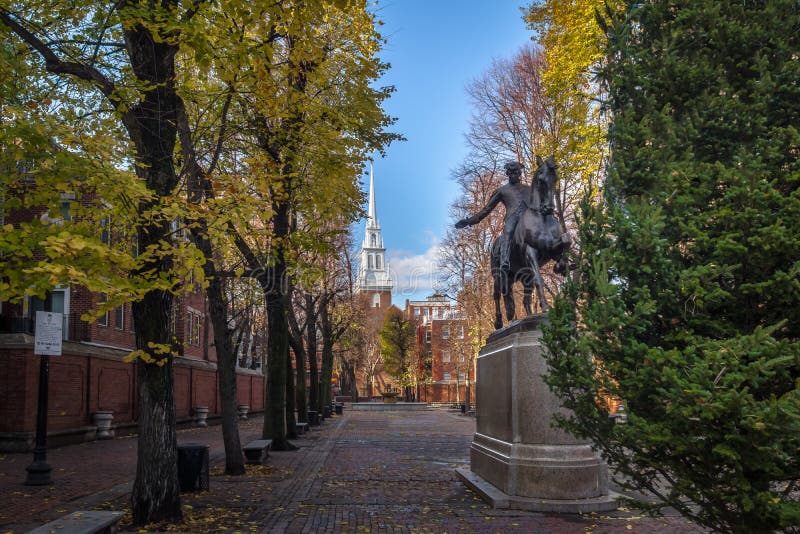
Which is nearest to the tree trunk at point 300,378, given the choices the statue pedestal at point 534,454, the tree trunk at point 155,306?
the statue pedestal at point 534,454

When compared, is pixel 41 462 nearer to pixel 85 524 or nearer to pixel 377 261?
pixel 85 524

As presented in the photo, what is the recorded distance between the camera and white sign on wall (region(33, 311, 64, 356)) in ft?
45.0

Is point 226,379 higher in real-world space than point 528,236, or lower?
lower

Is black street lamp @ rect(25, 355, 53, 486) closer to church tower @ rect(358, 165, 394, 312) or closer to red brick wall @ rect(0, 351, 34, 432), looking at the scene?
red brick wall @ rect(0, 351, 34, 432)

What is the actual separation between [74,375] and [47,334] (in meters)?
9.65

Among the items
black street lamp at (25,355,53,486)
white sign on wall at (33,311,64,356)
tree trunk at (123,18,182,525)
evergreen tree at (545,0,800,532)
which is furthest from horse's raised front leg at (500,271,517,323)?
black street lamp at (25,355,53,486)

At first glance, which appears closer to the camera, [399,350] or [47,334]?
[47,334]

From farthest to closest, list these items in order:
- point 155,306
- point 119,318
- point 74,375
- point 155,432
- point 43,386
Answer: point 119,318, point 74,375, point 43,386, point 155,306, point 155,432

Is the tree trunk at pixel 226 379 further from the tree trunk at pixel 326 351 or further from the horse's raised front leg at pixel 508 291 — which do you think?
the tree trunk at pixel 326 351

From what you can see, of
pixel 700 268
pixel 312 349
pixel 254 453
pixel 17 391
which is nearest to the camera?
pixel 700 268

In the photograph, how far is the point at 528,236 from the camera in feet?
37.9

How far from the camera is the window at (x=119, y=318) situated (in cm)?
3179

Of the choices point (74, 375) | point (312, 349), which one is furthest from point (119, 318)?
point (74, 375)

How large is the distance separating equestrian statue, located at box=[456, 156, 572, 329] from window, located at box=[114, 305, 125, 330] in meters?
23.5
